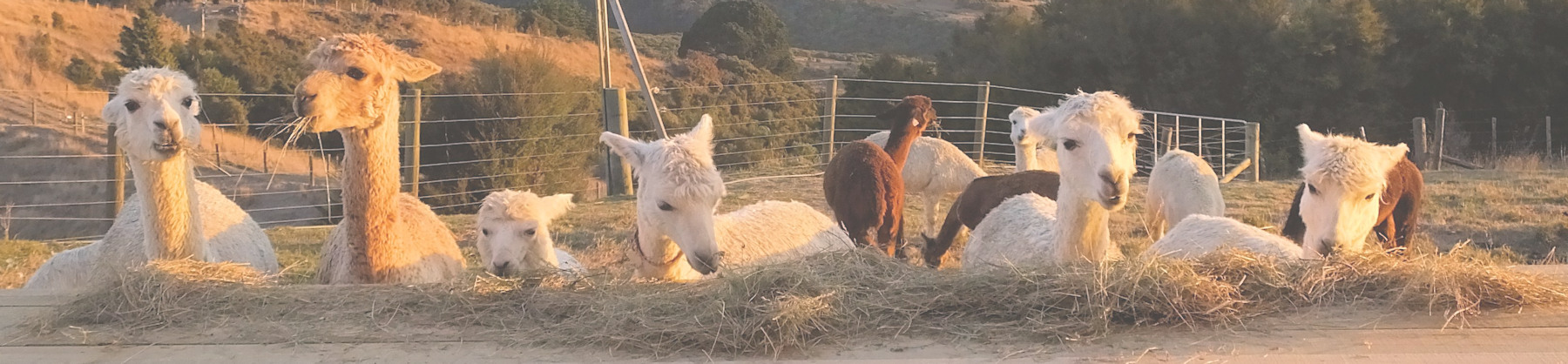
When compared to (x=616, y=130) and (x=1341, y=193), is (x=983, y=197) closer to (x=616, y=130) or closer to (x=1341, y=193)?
(x=1341, y=193)

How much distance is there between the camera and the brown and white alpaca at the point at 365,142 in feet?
13.1

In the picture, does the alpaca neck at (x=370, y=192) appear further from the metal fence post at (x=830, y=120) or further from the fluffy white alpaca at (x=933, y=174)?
the metal fence post at (x=830, y=120)

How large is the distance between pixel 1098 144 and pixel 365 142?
296 centimetres

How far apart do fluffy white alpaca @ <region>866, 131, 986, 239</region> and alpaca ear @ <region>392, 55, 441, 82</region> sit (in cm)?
579

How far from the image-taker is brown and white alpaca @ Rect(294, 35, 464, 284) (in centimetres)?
400

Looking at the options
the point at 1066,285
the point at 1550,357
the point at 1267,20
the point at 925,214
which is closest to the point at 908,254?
the point at 925,214

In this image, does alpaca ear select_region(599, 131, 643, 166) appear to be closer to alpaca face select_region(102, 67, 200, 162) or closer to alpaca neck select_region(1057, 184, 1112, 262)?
alpaca neck select_region(1057, 184, 1112, 262)

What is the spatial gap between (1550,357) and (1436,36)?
2426 cm

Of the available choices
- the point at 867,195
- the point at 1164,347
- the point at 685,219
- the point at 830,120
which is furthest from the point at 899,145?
the point at 830,120

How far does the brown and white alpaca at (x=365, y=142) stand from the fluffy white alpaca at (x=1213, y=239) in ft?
10.7

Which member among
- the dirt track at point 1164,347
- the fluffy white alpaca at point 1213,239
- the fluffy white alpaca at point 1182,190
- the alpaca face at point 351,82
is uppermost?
the alpaca face at point 351,82

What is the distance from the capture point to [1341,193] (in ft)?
14.7

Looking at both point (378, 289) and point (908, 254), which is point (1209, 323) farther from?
point (908, 254)

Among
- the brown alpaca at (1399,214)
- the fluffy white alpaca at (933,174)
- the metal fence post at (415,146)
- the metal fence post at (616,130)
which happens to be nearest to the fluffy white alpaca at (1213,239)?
the brown alpaca at (1399,214)
